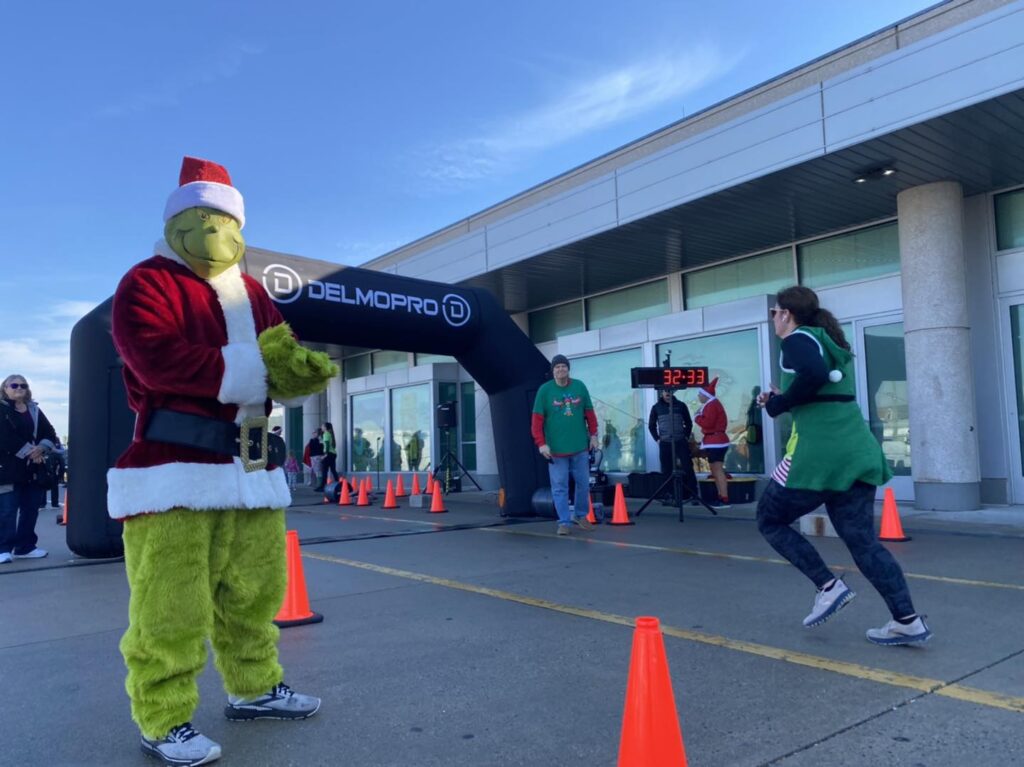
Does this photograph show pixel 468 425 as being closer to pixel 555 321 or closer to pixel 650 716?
pixel 555 321

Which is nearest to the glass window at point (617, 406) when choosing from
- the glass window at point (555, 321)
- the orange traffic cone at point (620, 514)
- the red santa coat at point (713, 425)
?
the glass window at point (555, 321)

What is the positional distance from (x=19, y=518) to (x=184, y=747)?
20.7 feet

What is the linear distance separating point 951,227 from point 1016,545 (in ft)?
14.6

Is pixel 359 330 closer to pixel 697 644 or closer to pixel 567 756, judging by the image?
pixel 697 644

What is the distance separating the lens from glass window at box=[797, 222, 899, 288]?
1105 cm

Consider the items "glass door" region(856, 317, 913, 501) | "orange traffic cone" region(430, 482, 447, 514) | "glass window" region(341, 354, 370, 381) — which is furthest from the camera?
"glass window" region(341, 354, 370, 381)

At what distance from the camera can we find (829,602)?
3906 millimetres

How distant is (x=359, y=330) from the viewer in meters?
8.61

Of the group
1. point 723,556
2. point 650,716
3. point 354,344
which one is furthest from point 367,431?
point 650,716

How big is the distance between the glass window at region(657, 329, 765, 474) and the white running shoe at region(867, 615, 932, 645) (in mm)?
8354

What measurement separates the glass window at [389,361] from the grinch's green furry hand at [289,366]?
698 inches

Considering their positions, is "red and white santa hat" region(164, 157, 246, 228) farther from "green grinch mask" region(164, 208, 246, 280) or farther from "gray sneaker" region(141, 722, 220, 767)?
"gray sneaker" region(141, 722, 220, 767)

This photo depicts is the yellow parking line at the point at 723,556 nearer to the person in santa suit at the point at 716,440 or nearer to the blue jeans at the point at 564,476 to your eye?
the blue jeans at the point at 564,476

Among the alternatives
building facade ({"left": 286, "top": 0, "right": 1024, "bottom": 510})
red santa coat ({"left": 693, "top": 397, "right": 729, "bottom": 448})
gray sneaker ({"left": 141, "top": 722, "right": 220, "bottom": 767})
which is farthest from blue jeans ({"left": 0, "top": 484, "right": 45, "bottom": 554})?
red santa coat ({"left": 693, "top": 397, "right": 729, "bottom": 448})
